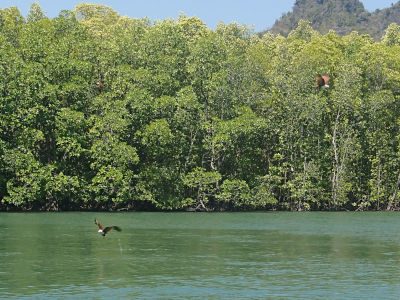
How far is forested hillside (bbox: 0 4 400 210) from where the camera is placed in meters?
72.4

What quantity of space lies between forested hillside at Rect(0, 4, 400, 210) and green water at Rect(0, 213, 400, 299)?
1186 cm

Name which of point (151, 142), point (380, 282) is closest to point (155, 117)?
point (151, 142)

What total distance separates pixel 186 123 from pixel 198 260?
39935 mm

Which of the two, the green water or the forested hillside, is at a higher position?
the forested hillside

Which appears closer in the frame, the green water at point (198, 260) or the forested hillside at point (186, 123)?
the green water at point (198, 260)

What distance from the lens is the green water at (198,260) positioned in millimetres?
29547

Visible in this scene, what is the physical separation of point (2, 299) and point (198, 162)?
53558 mm

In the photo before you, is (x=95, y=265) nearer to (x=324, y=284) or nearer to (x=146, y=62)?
(x=324, y=284)

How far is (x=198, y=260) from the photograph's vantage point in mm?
37688

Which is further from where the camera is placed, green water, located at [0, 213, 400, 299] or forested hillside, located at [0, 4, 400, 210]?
forested hillside, located at [0, 4, 400, 210]

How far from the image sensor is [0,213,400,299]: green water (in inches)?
1163

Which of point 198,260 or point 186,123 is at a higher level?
point 186,123

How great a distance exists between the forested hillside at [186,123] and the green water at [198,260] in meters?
11.9

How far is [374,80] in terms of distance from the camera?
8481 centimetres
